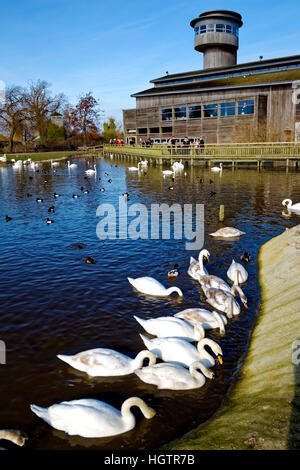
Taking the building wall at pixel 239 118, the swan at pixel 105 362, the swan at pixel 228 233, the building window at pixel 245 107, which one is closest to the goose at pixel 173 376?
the swan at pixel 105 362

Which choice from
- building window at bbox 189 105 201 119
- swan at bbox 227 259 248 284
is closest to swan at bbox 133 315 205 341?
swan at bbox 227 259 248 284

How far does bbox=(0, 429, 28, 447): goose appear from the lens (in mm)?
5559

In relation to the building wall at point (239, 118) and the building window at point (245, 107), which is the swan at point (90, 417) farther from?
the building window at point (245, 107)

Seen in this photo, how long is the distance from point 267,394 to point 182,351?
6.77 ft

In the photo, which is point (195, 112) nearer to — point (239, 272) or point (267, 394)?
point (239, 272)

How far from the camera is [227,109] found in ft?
161

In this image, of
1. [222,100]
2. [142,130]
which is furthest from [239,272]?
[142,130]

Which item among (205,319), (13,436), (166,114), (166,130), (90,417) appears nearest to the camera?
(13,436)

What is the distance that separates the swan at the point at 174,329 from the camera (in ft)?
27.7

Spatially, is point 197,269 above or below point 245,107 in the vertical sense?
below

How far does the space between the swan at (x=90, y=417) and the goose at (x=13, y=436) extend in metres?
0.47

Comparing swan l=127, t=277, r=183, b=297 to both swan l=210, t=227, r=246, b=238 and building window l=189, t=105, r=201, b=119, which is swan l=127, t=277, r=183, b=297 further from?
building window l=189, t=105, r=201, b=119

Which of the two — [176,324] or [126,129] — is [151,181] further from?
[126,129]

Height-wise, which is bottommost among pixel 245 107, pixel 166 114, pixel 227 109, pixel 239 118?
pixel 239 118
